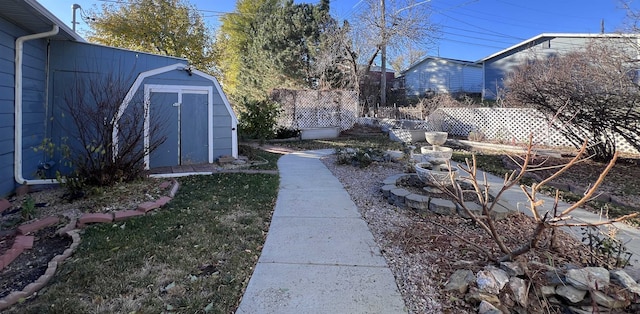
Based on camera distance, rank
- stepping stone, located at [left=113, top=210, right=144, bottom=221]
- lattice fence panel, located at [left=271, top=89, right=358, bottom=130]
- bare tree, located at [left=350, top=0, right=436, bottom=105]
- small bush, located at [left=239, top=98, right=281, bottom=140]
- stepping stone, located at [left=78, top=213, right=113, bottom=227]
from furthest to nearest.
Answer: bare tree, located at [left=350, top=0, right=436, bottom=105]
lattice fence panel, located at [left=271, top=89, right=358, bottom=130]
small bush, located at [left=239, top=98, right=281, bottom=140]
stepping stone, located at [left=113, top=210, right=144, bottom=221]
stepping stone, located at [left=78, top=213, right=113, bottom=227]

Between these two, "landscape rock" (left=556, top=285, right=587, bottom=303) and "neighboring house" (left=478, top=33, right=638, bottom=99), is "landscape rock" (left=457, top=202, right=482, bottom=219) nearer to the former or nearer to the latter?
"landscape rock" (left=556, top=285, right=587, bottom=303)

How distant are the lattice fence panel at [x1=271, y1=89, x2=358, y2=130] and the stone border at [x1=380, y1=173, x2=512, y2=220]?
9.40 m

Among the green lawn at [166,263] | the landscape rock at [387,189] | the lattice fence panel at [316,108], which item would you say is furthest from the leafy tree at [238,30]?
the green lawn at [166,263]

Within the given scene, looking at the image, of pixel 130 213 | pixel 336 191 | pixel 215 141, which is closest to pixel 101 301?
pixel 130 213

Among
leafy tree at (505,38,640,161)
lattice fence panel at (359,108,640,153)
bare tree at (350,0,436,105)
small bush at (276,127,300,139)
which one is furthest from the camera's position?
bare tree at (350,0,436,105)

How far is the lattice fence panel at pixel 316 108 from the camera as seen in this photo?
13883 millimetres

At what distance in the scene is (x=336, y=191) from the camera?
496 cm

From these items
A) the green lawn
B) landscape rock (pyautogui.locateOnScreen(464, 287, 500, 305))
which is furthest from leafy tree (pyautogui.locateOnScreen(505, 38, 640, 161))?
the green lawn

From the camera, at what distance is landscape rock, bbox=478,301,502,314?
6.51 feet

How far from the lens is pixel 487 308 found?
6.68ft

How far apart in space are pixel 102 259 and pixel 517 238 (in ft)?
12.2

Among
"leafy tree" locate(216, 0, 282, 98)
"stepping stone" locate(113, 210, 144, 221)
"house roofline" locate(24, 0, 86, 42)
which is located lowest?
"stepping stone" locate(113, 210, 144, 221)

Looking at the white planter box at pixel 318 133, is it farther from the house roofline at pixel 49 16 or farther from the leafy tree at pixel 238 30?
the leafy tree at pixel 238 30

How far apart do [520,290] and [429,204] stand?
1773 mm
